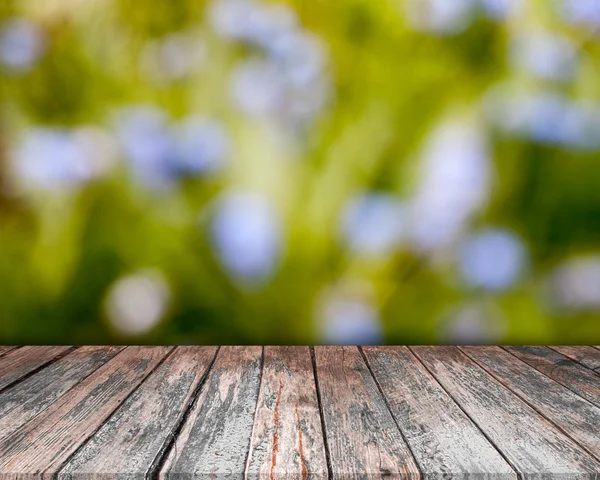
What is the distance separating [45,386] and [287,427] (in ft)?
1.54

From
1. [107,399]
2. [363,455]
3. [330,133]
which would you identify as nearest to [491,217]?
[330,133]

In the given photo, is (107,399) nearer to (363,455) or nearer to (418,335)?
(363,455)

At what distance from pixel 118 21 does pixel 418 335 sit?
990 mm

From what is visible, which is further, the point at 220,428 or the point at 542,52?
the point at 542,52

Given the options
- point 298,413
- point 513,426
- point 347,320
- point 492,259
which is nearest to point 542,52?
point 492,259

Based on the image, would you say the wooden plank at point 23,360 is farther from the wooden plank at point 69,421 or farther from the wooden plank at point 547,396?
the wooden plank at point 547,396

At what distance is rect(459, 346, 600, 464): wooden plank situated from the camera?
0.80 metres

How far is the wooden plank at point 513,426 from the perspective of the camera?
2.28 feet

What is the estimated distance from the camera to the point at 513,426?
813mm

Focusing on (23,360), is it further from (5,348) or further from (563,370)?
(563,370)

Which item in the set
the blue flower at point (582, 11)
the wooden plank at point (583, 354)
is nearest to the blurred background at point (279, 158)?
the blue flower at point (582, 11)

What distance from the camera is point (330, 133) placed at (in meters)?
1.26

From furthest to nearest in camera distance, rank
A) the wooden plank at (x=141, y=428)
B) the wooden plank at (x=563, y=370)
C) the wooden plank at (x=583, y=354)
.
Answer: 1. the wooden plank at (x=583, y=354)
2. the wooden plank at (x=563, y=370)
3. the wooden plank at (x=141, y=428)

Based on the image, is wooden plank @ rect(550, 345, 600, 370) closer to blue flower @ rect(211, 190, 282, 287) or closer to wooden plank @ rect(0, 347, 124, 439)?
blue flower @ rect(211, 190, 282, 287)
